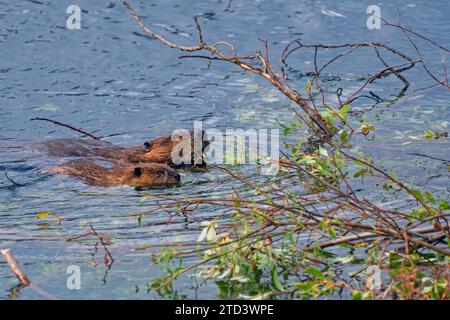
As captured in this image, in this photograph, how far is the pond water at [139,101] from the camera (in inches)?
A: 223

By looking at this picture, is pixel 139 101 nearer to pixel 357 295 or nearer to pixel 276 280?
pixel 276 280

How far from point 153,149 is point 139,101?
4.17 ft

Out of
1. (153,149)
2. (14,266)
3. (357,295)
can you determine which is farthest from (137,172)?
(357,295)

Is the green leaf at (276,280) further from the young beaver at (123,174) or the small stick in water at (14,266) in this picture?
the young beaver at (123,174)

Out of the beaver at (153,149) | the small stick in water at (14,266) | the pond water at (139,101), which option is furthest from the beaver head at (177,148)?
the small stick in water at (14,266)

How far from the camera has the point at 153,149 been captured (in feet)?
27.1

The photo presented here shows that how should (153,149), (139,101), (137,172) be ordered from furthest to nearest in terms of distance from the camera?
(139,101), (153,149), (137,172)

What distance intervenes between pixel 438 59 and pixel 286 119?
84.6 inches

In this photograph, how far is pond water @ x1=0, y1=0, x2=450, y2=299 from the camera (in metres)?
5.65

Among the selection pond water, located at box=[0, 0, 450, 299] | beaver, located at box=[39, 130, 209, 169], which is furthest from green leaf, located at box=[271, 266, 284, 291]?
beaver, located at box=[39, 130, 209, 169]
